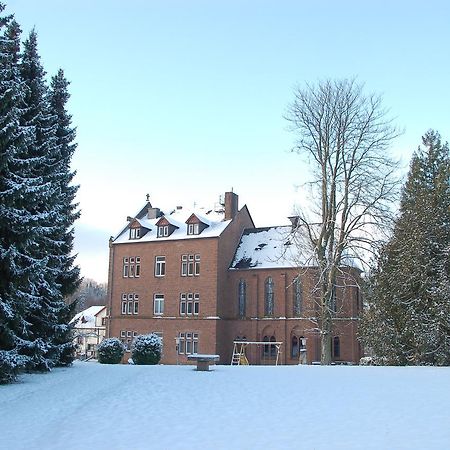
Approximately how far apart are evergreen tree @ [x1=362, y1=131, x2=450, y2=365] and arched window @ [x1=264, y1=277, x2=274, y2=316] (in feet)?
51.8

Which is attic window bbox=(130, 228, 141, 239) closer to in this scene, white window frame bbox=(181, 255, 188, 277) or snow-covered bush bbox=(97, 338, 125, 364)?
white window frame bbox=(181, 255, 188, 277)

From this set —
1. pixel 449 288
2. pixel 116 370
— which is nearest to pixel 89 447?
pixel 116 370

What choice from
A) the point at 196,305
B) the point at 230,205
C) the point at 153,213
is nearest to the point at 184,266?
the point at 196,305

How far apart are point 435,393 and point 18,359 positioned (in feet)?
40.4

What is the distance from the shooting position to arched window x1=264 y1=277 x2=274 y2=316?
46656 millimetres

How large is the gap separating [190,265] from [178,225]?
4562 millimetres

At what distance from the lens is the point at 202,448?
941cm

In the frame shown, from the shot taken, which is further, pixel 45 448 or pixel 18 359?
pixel 18 359

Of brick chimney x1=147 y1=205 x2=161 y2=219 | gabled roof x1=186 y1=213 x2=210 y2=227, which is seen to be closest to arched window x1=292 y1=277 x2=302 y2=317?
gabled roof x1=186 y1=213 x2=210 y2=227

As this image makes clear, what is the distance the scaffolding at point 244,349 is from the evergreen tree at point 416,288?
45.8 ft

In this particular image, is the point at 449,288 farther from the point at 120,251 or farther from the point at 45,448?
the point at 120,251

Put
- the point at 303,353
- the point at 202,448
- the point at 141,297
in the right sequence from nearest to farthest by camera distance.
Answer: the point at 202,448 → the point at 303,353 → the point at 141,297

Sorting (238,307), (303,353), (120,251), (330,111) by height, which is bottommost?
(303,353)

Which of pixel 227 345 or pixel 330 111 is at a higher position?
pixel 330 111
